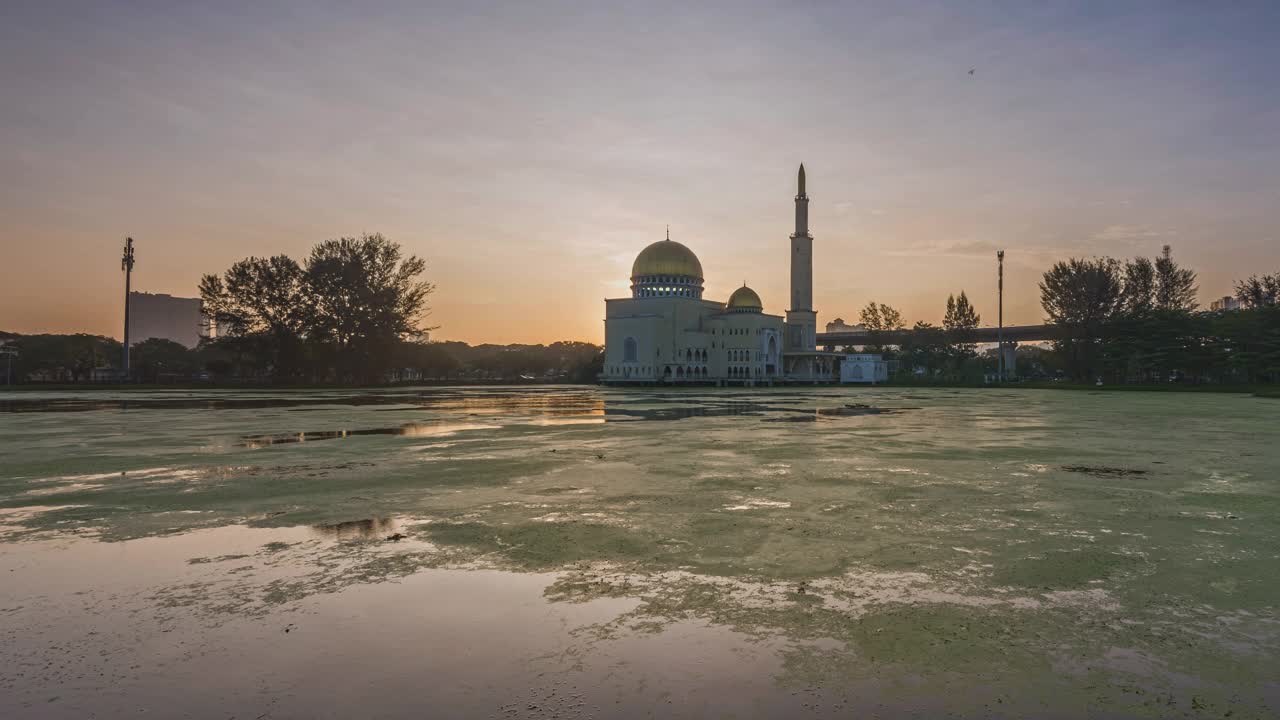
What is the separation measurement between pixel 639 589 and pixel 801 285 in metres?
112

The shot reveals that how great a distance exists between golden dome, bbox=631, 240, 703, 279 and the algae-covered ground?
335 feet

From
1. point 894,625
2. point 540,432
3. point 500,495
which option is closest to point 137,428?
point 540,432

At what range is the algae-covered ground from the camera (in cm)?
471

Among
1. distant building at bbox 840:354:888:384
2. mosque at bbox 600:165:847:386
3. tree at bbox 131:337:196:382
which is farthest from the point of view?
tree at bbox 131:337:196:382

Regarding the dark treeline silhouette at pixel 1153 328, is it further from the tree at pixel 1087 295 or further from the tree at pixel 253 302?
the tree at pixel 253 302

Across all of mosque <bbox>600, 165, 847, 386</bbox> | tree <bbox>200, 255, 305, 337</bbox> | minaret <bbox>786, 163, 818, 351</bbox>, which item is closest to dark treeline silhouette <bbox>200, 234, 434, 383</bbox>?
tree <bbox>200, 255, 305, 337</bbox>

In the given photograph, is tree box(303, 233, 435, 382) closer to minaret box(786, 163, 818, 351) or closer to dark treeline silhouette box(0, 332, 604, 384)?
dark treeline silhouette box(0, 332, 604, 384)

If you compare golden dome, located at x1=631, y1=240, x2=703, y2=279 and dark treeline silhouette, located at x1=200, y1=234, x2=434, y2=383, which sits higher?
golden dome, located at x1=631, y1=240, x2=703, y2=279

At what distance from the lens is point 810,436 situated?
22438 mm

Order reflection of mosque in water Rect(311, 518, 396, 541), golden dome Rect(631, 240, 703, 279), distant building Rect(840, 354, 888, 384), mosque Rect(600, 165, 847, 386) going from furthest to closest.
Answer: golden dome Rect(631, 240, 703, 279) → mosque Rect(600, 165, 847, 386) → distant building Rect(840, 354, 888, 384) → reflection of mosque in water Rect(311, 518, 396, 541)

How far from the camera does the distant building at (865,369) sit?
108m

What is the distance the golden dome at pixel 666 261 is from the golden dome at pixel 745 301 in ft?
22.5

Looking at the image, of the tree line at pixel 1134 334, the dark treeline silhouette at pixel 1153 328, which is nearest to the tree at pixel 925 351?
the tree line at pixel 1134 334

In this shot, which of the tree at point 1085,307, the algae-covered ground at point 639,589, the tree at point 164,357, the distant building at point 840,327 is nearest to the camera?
the algae-covered ground at point 639,589
